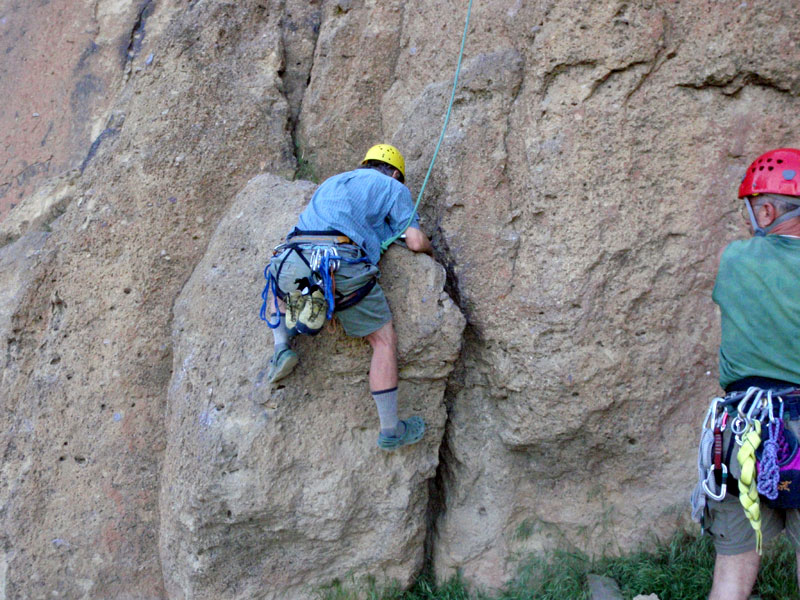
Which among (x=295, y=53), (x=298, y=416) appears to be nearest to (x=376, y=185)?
(x=298, y=416)

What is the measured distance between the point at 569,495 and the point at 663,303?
3.62ft

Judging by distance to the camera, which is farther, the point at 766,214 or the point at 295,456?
the point at 295,456

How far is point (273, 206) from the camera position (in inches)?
147

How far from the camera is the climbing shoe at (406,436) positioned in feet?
10.6

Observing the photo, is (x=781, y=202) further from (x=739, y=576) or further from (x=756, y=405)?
(x=739, y=576)

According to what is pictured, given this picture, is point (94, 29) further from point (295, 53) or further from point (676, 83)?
point (676, 83)

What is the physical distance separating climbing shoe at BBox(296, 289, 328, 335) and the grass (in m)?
1.36

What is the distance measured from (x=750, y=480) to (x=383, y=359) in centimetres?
159

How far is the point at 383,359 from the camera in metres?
3.20

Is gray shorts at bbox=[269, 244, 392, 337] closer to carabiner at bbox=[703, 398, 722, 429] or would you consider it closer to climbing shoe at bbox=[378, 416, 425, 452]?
climbing shoe at bbox=[378, 416, 425, 452]

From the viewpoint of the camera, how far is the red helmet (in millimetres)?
2369

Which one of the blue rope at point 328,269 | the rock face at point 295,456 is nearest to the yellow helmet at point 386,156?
the rock face at point 295,456

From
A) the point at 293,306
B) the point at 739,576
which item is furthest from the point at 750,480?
the point at 293,306

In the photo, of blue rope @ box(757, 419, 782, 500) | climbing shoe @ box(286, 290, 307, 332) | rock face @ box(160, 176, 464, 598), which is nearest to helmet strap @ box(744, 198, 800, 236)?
blue rope @ box(757, 419, 782, 500)
